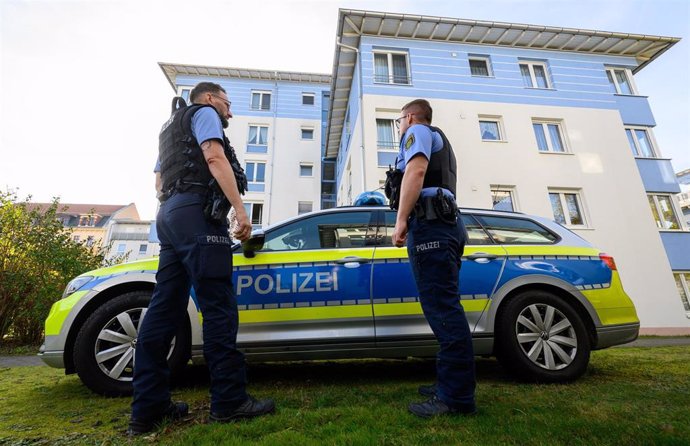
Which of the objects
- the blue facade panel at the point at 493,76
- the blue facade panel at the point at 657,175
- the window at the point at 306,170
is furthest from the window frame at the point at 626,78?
the window at the point at 306,170

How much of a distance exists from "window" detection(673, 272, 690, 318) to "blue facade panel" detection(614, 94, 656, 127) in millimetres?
5809

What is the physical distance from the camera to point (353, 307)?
9.01 feet

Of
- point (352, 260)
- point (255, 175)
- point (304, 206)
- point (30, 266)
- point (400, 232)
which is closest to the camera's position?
point (400, 232)

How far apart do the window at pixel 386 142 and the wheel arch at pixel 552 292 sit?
855 cm

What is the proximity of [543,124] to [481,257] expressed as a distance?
39.1 ft

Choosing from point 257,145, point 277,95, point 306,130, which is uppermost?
point 277,95

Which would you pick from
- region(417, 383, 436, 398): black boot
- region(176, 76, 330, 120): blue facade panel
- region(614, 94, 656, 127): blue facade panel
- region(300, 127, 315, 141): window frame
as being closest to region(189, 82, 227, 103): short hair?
region(417, 383, 436, 398): black boot

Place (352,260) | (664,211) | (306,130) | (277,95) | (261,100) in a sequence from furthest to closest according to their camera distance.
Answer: (306,130)
(277,95)
(261,100)
(664,211)
(352,260)

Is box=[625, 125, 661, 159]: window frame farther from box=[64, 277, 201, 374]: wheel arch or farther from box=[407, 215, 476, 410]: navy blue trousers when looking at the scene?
box=[64, 277, 201, 374]: wheel arch

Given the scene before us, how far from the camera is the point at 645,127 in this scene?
42.4 feet

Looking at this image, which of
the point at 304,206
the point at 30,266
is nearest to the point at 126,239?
the point at 304,206

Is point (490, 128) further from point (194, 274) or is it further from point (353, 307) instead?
point (194, 274)

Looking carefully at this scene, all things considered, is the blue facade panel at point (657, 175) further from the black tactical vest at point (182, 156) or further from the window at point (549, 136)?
the black tactical vest at point (182, 156)

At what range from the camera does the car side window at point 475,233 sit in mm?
3090
